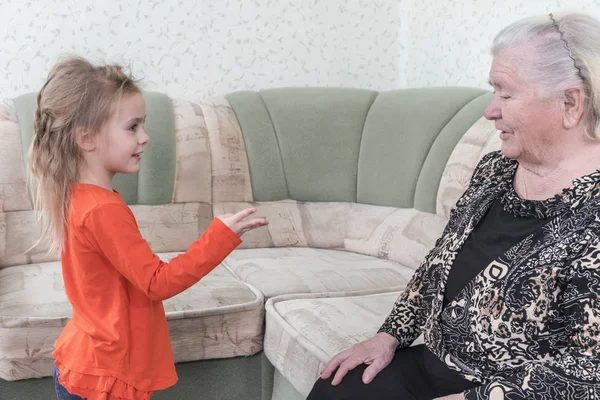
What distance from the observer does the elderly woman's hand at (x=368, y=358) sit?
5.15 feet

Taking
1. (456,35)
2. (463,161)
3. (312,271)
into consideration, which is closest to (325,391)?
(312,271)

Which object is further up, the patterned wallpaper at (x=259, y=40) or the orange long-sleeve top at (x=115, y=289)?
the patterned wallpaper at (x=259, y=40)

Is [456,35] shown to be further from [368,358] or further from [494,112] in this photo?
[368,358]

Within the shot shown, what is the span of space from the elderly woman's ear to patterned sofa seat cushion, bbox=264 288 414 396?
2.58 feet

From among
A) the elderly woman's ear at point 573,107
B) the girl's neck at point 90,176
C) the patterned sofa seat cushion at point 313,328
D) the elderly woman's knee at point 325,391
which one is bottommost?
the patterned sofa seat cushion at point 313,328

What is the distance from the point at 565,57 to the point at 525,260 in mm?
384

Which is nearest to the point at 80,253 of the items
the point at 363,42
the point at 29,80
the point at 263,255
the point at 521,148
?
→ the point at 521,148

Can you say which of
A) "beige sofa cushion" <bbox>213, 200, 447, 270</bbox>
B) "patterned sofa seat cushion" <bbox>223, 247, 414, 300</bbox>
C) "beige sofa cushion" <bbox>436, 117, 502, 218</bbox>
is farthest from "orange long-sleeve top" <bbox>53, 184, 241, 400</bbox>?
"beige sofa cushion" <bbox>213, 200, 447, 270</bbox>

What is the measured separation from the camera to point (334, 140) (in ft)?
9.68

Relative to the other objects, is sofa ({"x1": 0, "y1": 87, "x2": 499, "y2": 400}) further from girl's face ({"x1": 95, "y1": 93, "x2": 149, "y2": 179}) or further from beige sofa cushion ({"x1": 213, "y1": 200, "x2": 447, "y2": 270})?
girl's face ({"x1": 95, "y1": 93, "x2": 149, "y2": 179})

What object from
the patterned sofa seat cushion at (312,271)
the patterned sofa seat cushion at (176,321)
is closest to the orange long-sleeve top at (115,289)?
the patterned sofa seat cushion at (176,321)

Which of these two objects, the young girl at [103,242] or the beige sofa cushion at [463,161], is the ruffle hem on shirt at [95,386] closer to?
the young girl at [103,242]

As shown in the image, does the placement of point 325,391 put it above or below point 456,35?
below

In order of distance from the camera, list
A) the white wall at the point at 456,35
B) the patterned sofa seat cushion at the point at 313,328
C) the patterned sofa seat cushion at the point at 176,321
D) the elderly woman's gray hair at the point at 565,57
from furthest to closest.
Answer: the white wall at the point at 456,35 < the patterned sofa seat cushion at the point at 176,321 < the patterned sofa seat cushion at the point at 313,328 < the elderly woman's gray hair at the point at 565,57
